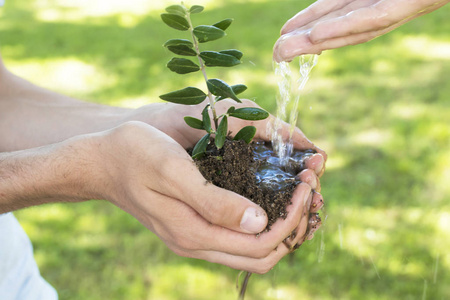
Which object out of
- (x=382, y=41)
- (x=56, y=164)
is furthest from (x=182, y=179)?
(x=382, y=41)

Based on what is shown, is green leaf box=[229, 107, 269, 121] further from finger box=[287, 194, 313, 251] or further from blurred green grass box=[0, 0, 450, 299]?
blurred green grass box=[0, 0, 450, 299]

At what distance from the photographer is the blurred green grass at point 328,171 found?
318cm

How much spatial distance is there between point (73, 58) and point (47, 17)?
195 cm

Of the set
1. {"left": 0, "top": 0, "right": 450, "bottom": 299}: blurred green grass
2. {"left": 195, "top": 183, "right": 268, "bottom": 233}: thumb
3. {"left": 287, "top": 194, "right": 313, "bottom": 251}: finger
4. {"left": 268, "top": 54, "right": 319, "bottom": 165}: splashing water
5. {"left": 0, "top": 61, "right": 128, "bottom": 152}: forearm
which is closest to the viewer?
{"left": 195, "top": 183, "right": 268, "bottom": 233}: thumb

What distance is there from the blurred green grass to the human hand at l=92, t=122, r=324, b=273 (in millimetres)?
1533

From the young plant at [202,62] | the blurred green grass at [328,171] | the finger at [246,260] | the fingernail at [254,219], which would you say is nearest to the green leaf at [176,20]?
the young plant at [202,62]

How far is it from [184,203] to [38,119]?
3.24ft

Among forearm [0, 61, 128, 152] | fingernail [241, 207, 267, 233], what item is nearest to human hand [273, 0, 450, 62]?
fingernail [241, 207, 267, 233]

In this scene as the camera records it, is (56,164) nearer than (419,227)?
Yes

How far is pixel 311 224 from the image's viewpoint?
1.81 metres

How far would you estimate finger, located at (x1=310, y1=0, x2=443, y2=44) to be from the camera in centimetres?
180

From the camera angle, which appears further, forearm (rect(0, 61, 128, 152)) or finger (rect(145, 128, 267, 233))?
forearm (rect(0, 61, 128, 152))

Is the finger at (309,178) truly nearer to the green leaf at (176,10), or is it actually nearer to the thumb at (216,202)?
the thumb at (216,202)

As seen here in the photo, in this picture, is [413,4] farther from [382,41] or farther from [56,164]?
[382,41]
